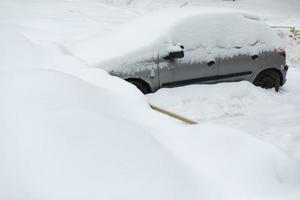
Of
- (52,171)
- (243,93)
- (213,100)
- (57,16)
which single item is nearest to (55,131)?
(52,171)

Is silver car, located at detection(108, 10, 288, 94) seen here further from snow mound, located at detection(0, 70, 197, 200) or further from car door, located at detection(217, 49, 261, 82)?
snow mound, located at detection(0, 70, 197, 200)

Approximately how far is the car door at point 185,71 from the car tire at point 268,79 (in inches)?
44.3

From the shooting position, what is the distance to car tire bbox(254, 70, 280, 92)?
784 cm

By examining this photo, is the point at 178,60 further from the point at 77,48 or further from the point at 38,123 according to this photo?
the point at 38,123

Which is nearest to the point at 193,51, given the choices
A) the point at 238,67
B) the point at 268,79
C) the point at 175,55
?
the point at 175,55

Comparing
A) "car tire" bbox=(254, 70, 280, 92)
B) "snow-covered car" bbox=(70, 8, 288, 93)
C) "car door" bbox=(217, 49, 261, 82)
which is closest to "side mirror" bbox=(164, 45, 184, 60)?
"snow-covered car" bbox=(70, 8, 288, 93)

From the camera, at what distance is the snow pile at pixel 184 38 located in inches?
258

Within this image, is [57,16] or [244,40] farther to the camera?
[57,16]

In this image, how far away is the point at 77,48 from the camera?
725 cm

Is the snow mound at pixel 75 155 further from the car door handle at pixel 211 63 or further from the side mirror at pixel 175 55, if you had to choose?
the car door handle at pixel 211 63

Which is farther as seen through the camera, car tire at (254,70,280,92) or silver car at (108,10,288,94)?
car tire at (254,70,280,92)

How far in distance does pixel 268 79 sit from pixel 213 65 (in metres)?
1.44

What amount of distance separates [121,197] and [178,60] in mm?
4902

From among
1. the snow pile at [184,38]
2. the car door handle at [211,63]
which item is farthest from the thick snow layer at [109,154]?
the car door handle at [211,63]
